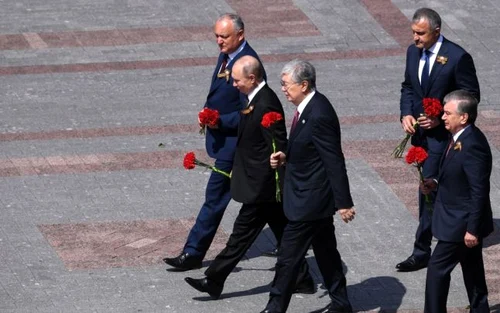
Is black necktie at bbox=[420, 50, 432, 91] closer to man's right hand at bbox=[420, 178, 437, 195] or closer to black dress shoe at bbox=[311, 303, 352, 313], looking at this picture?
man's right hand at bbox=[420, 178, 437, 195]

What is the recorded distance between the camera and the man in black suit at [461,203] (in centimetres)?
888

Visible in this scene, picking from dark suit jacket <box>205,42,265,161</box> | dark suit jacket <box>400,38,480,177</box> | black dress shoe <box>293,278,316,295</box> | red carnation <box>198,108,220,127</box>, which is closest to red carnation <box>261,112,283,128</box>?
red carnation <box>198,108,220,127</box>

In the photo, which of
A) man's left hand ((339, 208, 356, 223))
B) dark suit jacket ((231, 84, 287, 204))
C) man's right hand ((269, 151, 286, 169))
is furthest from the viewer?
dark suit jacket ((231, 84, 287, 204))

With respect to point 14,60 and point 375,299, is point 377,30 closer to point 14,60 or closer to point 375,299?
point 14,60

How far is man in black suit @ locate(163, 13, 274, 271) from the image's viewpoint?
1032 centimetres

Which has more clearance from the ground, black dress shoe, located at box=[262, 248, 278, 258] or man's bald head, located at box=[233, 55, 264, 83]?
man's bald head, located at box=[233, 55, 264, 83]

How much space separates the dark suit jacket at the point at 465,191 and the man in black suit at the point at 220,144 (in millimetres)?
1919

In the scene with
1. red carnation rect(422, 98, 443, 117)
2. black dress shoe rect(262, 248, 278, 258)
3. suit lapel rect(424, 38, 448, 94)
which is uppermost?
suit lapel rect(424, 38, 448, 94)

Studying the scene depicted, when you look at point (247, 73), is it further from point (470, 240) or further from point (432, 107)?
point (470, 240)

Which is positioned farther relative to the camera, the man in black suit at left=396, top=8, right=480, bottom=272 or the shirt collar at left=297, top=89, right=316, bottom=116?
the man in black suit at left=396, top=8, right=480, bottom=272

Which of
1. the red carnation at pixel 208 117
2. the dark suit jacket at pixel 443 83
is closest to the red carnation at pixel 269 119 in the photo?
the red carnation at pixel 208 117

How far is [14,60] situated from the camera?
16.3 m

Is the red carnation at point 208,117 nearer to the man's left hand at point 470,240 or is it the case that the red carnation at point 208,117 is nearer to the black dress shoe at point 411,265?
the black dress shoe at point 411,265

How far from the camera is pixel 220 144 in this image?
34.1ft
